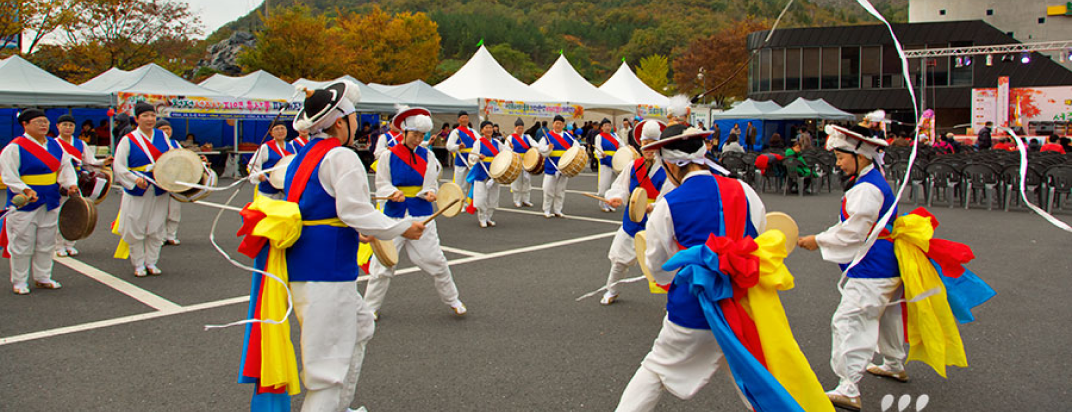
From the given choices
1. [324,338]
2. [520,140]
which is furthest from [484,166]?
[324,338]

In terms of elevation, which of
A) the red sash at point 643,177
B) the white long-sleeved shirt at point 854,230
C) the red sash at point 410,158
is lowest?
the white long-sleeved shirt at point 854,230

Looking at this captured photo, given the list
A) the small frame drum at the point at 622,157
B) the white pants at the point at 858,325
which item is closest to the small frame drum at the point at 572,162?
the small frame drum at the point at 622,157

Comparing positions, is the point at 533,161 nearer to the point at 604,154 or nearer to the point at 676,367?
the point at 604,154

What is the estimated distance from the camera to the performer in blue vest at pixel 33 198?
670cm

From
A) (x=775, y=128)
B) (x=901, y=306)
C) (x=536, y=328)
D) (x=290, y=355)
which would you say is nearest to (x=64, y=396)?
(x=290, y=355)

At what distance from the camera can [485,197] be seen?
11.7 meters

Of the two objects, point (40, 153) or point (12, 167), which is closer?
point (12, 167)

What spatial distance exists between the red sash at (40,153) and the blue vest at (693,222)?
634cm

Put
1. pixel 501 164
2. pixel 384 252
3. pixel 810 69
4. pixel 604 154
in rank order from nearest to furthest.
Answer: pixel 384 252 → pixel 501 164 → pixel 604 154 → pixel 810 69

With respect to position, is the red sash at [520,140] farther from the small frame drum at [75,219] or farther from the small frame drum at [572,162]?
the small frame drum at [75,219]

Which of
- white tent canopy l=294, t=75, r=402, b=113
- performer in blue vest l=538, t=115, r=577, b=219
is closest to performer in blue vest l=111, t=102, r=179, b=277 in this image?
performer in blue vest l=538, t=115, r=577, b=219

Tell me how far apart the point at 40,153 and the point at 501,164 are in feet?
18.8

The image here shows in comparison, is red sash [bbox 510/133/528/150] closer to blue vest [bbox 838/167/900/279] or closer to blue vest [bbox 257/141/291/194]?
blue vest [bbox 257/141/291/194]

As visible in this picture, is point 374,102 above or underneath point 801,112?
underneath
